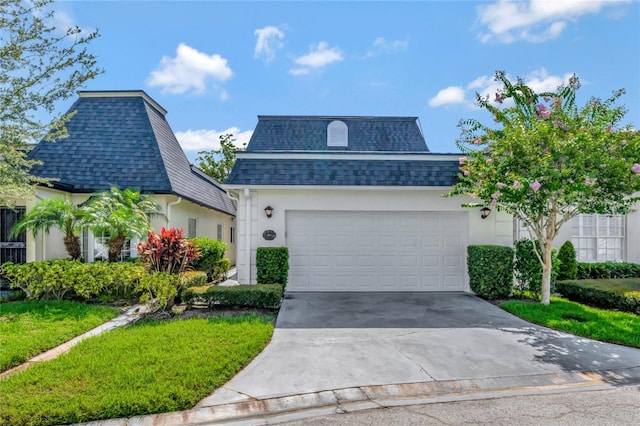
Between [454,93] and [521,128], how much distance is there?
6.54m

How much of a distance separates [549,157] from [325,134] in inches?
500

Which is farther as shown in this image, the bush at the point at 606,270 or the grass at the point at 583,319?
the bush at the point at 606,270

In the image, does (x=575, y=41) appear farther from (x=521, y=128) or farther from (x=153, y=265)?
(x=153, y=265)

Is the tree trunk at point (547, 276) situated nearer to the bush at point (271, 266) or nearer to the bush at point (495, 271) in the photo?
the bush at point (495, 271)

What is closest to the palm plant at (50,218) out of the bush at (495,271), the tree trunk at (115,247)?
the tree trunk at (115,247)

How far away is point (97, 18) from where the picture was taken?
7578mm

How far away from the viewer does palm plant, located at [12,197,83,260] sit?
891 centimetres

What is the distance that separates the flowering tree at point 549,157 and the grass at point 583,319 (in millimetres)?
630

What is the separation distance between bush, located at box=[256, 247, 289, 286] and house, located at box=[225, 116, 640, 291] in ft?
1.94

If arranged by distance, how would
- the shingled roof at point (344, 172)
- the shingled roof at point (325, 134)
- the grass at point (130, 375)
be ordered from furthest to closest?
1. the shingled roof at point (325, 134)
2. the shingled roof at point (344, 172)
3. the grass at point (130, 375)

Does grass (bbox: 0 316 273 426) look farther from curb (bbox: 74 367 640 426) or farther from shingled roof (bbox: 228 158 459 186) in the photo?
shingled roof (bbox: 228 158 459 186)

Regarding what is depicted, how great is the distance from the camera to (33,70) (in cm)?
659

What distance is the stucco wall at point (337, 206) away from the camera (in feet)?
32.9

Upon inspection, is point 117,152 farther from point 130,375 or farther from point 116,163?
point 130,375
